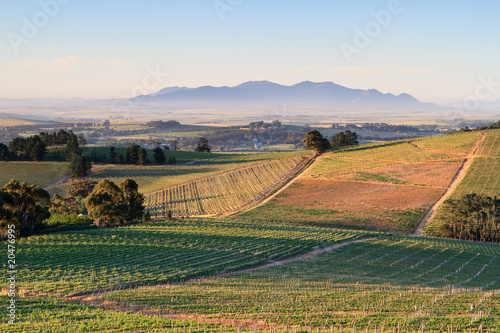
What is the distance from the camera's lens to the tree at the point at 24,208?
176 feet

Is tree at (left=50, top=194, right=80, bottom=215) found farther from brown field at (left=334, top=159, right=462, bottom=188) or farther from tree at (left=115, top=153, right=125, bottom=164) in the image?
brown field at (left=334, top=159, right=462, bottom=188)

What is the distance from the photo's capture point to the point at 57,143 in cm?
15400

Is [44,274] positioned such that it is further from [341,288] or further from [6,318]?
[341,288]

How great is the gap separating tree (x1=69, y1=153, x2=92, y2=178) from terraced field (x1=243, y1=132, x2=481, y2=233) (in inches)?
2152

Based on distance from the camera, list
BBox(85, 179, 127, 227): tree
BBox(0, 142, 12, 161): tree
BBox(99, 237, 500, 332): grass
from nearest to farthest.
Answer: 1. BBox(99, 237, 500, 332): grass
2. BBox(85, 179, 127, 227): tree
3. BBox(0, 142, 12, 161): tree

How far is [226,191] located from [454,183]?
4664cm

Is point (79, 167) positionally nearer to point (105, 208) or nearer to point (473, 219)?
point (105, 208)

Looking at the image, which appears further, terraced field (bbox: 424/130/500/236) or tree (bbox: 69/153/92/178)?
tree (bbox: 69/153/92/178)

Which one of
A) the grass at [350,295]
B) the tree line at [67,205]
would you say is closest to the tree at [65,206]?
the tree line at [67,205]

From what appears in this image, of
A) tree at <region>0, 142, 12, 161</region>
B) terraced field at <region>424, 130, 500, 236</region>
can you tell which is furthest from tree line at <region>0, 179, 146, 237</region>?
tree at <region>0, 142, 12, 161</region>

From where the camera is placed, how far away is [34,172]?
12125 centimetres

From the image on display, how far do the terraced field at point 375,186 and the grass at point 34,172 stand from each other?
60.8 metres

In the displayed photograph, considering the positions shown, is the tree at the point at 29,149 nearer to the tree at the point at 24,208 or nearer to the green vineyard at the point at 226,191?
the green vineyard at the point at 226,191

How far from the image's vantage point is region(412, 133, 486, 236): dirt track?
74.2 metres
